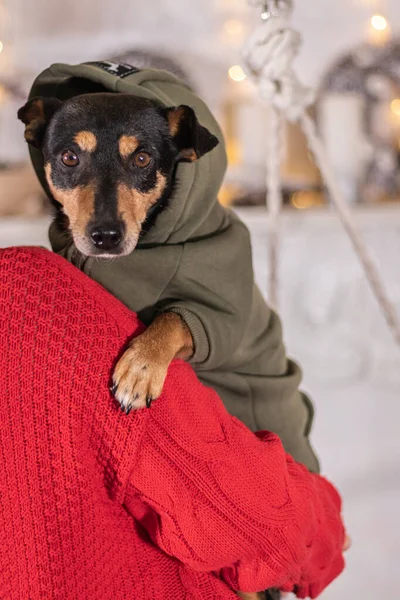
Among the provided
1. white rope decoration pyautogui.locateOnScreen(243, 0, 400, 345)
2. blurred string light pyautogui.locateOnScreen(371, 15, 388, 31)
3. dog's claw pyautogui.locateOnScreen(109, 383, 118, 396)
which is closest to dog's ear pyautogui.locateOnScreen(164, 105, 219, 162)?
white rope decoration pyautogui.locateOnScreen(243, 0, 400, 345)

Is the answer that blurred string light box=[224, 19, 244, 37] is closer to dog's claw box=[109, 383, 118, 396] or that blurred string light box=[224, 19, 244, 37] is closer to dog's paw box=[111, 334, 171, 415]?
dog's paw box=[111, 334, 171, 415]

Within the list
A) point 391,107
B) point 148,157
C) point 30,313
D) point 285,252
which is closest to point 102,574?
point 30,313

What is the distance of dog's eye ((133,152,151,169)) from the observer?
84 centimetres

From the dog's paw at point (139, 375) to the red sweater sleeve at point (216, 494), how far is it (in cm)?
1

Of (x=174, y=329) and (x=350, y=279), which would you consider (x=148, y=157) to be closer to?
(x=174, y=329)

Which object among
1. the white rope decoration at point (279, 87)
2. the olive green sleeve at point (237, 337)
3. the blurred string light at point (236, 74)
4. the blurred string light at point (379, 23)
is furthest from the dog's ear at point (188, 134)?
the blurred string light at point (379, 23)

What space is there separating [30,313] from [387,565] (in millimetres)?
1948

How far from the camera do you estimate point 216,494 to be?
0.62 m

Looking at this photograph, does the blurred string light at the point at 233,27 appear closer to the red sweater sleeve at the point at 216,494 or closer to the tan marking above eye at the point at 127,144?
the tan marking above eye at the point at 127,144

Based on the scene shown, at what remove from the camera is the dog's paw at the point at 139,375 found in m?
0.58

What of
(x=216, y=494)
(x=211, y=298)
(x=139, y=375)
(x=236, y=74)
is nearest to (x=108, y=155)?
(x=211, y=298)

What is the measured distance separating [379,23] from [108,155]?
1.86m

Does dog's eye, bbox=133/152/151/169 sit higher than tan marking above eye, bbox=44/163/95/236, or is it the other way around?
dog's eye, bbox=133/152/151/169

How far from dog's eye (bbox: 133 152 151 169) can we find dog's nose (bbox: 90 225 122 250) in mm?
111
